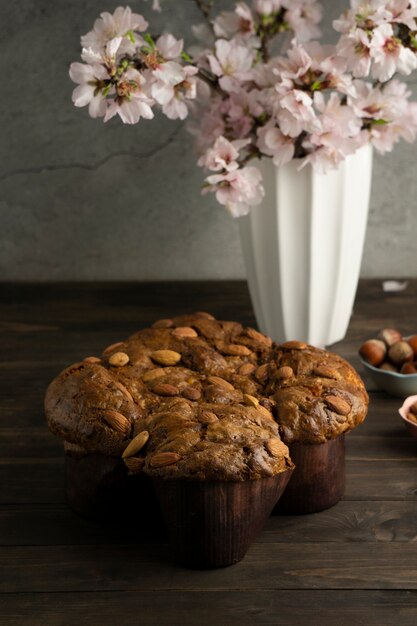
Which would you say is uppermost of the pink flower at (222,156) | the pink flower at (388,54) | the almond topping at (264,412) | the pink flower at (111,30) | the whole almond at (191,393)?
the pink flower at (111,30)

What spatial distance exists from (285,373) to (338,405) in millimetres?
114

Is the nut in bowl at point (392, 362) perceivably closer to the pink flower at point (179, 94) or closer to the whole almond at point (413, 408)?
the whole almond at point (413, 408)

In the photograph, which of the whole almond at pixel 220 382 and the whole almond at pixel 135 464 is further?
the whole almond at pixel 220 382

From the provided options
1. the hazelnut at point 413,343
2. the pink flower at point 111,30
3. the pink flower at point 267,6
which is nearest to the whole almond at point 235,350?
the hazelnut at point 413,343

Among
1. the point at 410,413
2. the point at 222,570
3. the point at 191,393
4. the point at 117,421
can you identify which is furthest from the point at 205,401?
the point at 410,413

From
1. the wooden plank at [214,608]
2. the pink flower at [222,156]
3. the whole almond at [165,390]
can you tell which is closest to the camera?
the wooden plank at [214,608]

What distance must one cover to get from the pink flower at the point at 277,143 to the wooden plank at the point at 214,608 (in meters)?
0.83

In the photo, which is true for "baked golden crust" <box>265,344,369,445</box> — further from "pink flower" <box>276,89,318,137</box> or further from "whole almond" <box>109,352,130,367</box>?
"pink flower" <box>276,89,318,137</box>

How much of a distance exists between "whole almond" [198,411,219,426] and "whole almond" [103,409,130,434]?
0.34 feet

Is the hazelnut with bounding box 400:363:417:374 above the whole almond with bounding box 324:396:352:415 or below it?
below

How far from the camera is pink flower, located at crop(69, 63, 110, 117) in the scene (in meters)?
1.51

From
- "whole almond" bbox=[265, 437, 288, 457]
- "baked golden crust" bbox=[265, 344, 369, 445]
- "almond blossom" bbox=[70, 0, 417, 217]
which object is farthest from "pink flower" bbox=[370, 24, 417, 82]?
"whole almond" bbox=[265, 437, 288, 457]

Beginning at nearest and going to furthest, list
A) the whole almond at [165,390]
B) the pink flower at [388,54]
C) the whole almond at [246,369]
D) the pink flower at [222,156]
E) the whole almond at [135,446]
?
the whole almond at [135,446] < the whole almond at [165,390] < the whole almond at [246,369] < the pink flower at [388,54] < the pink flower at [222,156]

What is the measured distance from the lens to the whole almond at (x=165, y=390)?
134 cm
